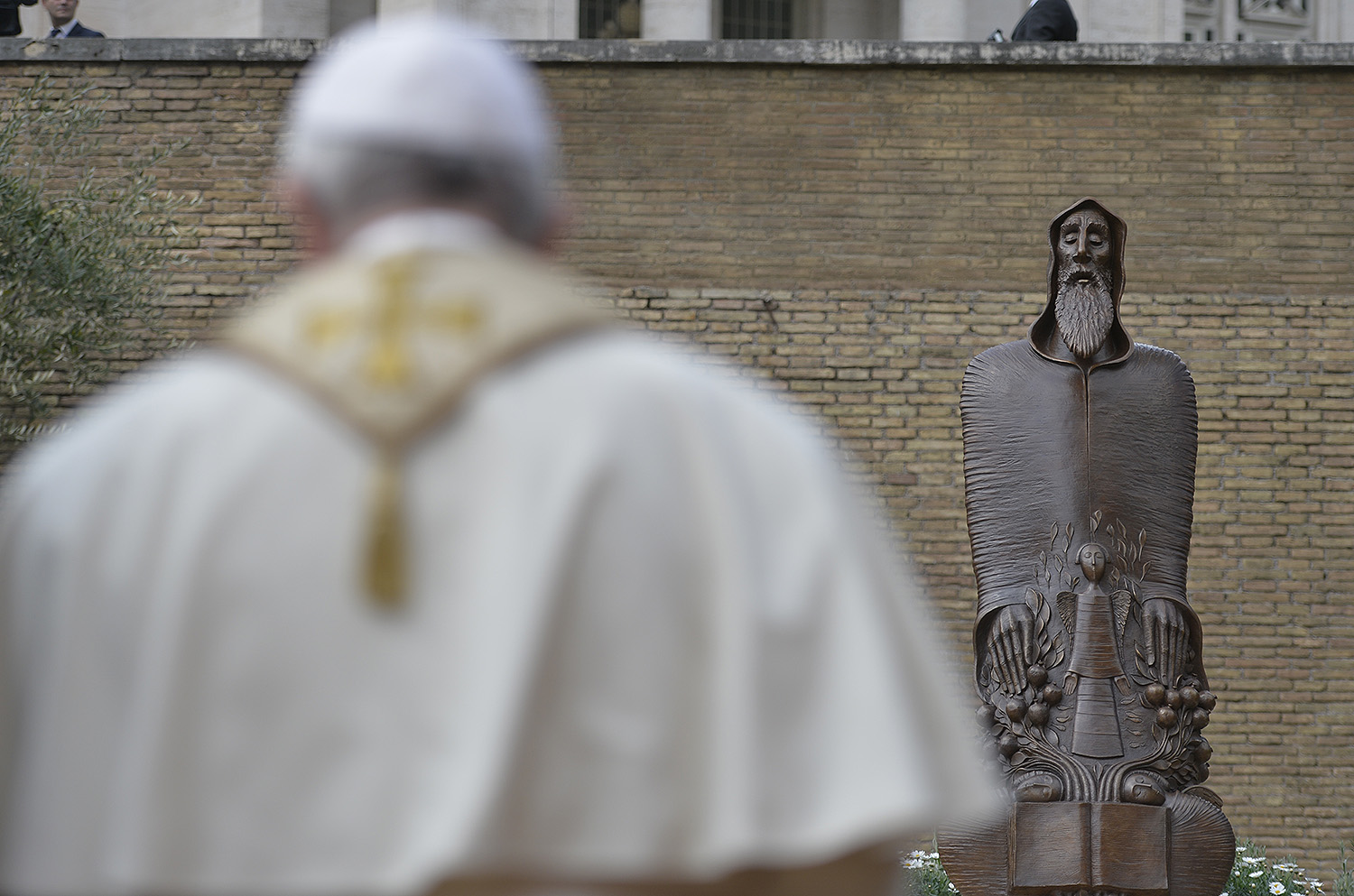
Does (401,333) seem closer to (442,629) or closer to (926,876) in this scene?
(442,629)

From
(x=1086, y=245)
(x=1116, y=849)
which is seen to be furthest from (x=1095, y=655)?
(x=1086, y=245)

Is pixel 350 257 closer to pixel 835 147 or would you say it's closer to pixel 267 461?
pixel 267 461

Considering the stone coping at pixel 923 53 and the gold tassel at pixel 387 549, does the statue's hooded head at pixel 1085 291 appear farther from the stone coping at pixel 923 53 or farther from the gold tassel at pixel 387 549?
the stone coping at pixel 923 53

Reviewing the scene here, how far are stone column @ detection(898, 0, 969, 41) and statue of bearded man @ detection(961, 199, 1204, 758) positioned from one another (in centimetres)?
1096

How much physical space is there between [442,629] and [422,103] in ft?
1.37

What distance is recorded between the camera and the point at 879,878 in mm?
1329

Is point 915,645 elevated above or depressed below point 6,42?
below

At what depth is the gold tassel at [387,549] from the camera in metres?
→ 1.24

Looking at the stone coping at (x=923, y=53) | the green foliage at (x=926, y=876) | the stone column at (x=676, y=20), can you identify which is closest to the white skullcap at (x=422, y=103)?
the green foliage at (x=926, y=876)

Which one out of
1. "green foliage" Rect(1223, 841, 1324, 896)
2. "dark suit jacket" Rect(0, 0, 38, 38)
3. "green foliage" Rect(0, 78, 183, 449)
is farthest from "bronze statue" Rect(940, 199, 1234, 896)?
"dark suit jacket" Rect(0, 0, 38, 38)

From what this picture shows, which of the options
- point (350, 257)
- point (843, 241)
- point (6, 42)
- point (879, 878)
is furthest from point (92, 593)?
point (6, 42)

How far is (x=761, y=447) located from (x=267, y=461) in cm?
37

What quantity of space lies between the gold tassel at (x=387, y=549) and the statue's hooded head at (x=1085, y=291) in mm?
4655

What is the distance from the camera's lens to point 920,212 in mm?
11234
